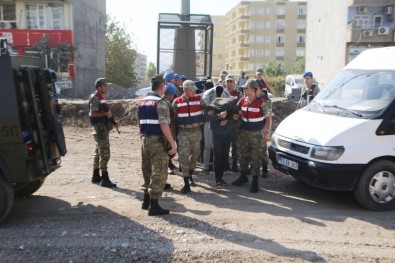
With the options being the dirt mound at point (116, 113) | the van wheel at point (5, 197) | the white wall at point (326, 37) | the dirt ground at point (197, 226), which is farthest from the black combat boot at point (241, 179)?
the white wall at point (326, 37)

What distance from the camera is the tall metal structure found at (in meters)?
14.4

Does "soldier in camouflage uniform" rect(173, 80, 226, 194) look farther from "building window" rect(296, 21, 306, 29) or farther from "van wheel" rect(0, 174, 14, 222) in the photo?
"building window" rect(296, 21, 306, 29)

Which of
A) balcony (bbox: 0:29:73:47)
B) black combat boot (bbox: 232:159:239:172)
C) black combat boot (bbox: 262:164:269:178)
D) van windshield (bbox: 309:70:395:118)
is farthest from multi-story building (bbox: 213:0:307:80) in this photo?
van windshield (bbox: 309:70:395:118)

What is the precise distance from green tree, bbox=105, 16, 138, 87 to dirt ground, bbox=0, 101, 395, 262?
33.4 metres

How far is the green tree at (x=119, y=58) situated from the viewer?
39.4 m

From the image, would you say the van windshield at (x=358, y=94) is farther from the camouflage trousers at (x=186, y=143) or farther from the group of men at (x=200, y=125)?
the camouflage trousers at (x=186, y=143)

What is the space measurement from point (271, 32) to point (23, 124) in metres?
80.9

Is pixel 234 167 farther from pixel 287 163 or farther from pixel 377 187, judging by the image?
pixel 377 187

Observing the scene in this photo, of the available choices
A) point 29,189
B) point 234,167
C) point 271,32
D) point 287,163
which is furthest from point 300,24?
point 29,189

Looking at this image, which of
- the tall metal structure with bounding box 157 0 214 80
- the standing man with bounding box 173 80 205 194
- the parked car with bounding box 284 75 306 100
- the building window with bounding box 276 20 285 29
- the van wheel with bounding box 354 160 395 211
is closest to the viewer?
the van wheel with bounding box 354 160 395 211

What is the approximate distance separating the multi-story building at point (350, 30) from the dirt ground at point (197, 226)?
29808 mm

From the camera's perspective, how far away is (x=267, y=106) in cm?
639

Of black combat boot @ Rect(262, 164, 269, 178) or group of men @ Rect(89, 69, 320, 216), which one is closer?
group of men @ Rect(89, 69, 320, 216)

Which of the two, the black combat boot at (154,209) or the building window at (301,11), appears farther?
the building window at (301,11)
